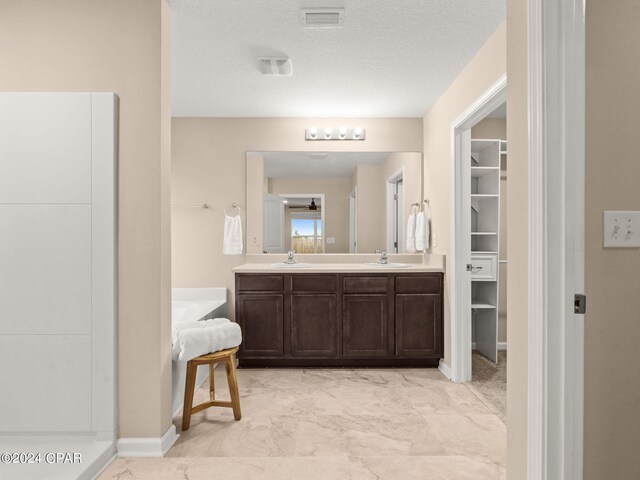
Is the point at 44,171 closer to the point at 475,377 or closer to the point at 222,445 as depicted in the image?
the point at 222,445

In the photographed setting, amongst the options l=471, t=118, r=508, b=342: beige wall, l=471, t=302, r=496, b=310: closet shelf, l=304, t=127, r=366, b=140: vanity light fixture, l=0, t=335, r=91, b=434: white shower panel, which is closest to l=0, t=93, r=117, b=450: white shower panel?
l=0, t=335, r=91, b=434: white shower panel

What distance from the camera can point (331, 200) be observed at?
3816mm

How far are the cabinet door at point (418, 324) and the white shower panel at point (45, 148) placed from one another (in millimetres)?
2535

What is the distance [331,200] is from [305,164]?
1.46 ft

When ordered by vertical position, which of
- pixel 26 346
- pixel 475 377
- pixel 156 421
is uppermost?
pixel 26 346

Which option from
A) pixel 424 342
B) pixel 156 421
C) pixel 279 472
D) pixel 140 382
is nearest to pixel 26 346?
pixel 140 382

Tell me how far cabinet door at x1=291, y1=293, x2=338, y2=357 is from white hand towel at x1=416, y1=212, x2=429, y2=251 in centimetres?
100

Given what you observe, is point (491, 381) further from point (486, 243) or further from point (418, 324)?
point (486, 243)

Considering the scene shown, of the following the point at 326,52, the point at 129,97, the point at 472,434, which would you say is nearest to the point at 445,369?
the point at 472,434

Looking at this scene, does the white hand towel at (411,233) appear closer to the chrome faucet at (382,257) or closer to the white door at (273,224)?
the chrome faucet at (382,257)

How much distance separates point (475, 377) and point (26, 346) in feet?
10.1

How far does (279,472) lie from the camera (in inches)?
71.2

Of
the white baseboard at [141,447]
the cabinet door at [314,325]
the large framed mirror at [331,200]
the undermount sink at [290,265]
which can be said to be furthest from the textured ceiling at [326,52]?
the white baseboard at [141,447]

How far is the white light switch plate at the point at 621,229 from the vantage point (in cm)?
115
